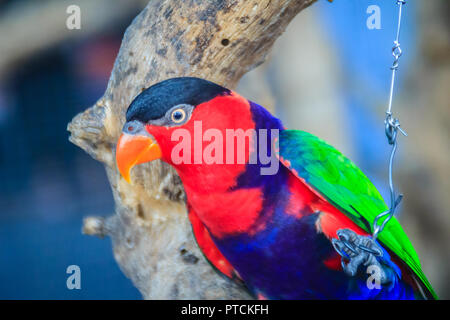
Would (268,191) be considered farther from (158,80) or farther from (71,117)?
(71,117)

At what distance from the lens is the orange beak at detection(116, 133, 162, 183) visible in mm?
575

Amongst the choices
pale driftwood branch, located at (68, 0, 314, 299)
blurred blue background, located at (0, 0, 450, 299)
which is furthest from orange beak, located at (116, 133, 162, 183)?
blurred blue background, located at (0, 0, 450, 299)

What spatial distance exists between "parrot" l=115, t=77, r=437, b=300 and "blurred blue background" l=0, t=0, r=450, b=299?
46cm

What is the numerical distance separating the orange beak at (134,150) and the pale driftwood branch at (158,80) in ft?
0.53

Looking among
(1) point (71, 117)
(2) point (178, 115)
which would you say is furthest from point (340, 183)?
(1) point (71, 117)

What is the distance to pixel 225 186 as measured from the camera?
0.58 m

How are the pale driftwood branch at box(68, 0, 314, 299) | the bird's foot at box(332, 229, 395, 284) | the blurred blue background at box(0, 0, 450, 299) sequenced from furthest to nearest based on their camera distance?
the blurred blue background at box(0, 0, 450, 299)
the pale driftwood branch at box(68, 0, 314, 299)
the bird's foot at box(332, 229, 395, 284)

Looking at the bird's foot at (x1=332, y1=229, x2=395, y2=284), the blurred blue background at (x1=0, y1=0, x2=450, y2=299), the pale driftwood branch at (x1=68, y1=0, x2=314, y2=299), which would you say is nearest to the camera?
the bird's foot at (x1=332, y1=229, x2=395, y2=284)

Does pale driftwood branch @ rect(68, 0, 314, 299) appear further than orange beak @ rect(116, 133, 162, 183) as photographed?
Yes

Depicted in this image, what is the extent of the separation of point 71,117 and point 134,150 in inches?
23.0

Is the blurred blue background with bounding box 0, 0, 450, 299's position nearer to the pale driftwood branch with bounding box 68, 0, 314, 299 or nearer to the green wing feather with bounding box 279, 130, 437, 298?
the pale driftwood branch with bounding box 68, 0, 314, 299

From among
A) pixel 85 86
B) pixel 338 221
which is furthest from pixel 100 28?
pixel 338 221

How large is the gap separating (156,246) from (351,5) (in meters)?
0.66
